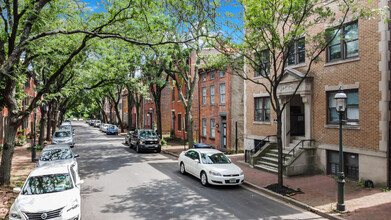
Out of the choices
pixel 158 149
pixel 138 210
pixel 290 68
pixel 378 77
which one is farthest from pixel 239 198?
pixel 158 149

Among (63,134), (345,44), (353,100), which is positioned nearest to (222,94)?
(345,44)

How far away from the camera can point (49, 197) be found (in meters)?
7.08

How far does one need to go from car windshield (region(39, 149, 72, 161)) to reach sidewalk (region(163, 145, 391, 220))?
8460 millimetres

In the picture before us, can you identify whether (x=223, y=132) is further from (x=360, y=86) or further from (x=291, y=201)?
(x=291, y=201)

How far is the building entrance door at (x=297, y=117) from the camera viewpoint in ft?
53.5

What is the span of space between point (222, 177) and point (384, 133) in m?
6.58

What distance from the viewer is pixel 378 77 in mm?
10625

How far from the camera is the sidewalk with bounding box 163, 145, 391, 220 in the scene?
8.04 metres

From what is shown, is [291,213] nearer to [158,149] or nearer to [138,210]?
[138,210]

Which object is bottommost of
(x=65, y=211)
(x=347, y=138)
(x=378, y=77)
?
(x=65, y=211)

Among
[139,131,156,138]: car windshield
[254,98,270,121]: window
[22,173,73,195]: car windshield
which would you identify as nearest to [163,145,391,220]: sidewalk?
[254,98,270,121]: window

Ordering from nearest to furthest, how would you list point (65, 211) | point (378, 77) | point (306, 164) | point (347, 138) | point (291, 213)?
point (65, 211) < point (291, 213) < point (378, 77) < point (347, 138) < point (306, 164)

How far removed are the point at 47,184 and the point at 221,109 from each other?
1616 centimetres

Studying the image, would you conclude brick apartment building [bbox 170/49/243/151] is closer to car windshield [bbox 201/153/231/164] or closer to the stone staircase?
the stone staircase
